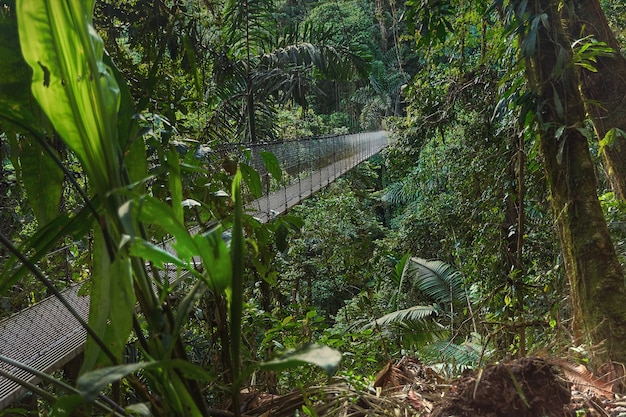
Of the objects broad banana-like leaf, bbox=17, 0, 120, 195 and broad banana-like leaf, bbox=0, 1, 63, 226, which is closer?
broad banana-like leaf, bbox=17, 0, 120, 195

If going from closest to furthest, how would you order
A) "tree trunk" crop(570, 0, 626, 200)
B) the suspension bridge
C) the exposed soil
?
1. the exposed soil
2. the suspension bridge
3. "tree trunk" crop(570, 0, 626, 200)

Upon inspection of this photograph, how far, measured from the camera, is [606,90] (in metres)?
1.51

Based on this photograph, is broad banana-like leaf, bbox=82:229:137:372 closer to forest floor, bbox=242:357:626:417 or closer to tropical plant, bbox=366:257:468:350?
forest floor, bbox=242:357:626:417

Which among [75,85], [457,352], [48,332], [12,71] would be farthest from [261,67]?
[75,85]

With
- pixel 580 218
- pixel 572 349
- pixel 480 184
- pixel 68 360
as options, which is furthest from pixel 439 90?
pixel 68 360

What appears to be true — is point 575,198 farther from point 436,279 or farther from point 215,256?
point 436,279

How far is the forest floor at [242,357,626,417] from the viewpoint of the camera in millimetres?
695

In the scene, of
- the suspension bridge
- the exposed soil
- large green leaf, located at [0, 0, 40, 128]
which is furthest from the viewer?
the suspension bridge

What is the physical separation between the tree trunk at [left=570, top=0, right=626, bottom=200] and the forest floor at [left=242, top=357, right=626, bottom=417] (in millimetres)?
844

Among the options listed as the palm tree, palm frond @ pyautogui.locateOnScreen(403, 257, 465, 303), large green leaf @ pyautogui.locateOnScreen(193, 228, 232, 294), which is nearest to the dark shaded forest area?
large green leaf @ pyautogui.locateOnScreen(193, 228, 232, 294)

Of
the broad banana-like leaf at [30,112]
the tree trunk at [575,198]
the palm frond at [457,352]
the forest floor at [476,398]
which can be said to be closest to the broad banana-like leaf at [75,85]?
the broad banana-like leaf at [30,112]

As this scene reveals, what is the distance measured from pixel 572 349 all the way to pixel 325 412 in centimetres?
62

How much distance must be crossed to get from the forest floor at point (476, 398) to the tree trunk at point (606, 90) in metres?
0.84

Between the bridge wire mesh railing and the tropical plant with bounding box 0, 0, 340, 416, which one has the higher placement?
the tropical plant with bounding box 0, 0, 340, 416
